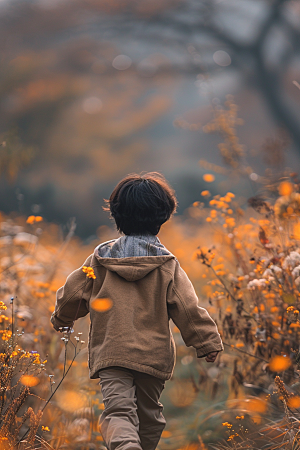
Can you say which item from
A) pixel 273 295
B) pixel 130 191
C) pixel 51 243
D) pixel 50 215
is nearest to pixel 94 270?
pixel 130 191

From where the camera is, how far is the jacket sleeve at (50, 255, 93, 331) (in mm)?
1489

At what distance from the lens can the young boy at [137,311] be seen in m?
1.34

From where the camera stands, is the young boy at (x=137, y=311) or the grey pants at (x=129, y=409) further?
the young boy at (x=137, y=311)

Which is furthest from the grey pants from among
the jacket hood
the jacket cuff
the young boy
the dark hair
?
the dark hair

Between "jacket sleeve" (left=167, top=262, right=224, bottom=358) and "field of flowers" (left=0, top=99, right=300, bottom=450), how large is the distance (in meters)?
0.27

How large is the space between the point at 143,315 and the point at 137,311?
3cm

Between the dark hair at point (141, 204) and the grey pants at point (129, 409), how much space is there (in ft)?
1.71

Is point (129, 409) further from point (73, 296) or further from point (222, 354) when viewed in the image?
point (222, 354)

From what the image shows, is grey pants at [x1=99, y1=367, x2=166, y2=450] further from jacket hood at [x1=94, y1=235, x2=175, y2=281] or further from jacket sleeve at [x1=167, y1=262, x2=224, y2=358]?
jacket hood at [x1=94, y1=235, x2=175, y2=281]

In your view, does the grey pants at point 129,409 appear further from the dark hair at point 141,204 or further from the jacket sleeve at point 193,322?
the dark hair at point 141,204

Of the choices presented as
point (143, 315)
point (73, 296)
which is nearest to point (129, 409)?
point (143, 315)

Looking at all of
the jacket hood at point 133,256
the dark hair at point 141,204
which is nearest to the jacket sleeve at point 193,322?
the jacket hood at point 133,256

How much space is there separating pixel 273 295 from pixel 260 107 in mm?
3112

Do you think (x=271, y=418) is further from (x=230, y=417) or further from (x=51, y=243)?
(x=51, y=243)
